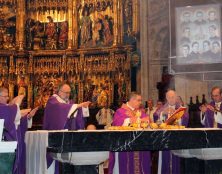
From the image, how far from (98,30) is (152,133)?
1047cm

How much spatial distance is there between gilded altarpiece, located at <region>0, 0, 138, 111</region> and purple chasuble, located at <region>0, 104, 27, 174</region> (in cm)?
623

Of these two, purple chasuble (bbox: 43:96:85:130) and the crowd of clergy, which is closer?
the crowd of clergy

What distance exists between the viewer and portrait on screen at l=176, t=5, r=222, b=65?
848 centimetres

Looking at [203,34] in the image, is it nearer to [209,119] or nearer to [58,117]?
[209,119]

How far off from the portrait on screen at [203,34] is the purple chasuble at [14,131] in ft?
10.9

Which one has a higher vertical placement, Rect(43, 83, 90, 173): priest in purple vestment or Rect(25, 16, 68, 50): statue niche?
Rect(25, 16, 68, 50): statue niche

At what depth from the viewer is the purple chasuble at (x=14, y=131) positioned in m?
7.66

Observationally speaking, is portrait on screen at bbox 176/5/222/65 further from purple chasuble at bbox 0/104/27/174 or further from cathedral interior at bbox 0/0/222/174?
cathedral interior at bbox 0/0/222/174

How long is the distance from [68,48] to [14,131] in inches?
316

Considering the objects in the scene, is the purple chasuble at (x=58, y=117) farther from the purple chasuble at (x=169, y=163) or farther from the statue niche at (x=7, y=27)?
the statue niche at (x=7, y=27)

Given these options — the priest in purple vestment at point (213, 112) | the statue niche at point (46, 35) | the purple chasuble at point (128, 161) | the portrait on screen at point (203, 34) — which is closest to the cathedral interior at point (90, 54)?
the statue niche at point (46, 35)

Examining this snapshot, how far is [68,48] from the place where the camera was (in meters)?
15.6

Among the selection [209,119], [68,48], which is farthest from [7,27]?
[209,119]

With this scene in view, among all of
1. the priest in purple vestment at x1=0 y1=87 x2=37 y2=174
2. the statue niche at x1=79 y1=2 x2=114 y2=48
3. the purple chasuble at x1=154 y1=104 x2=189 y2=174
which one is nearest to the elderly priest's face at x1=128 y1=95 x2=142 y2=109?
the purple chasuble at x1=154 y1=104 x2=189 y2=174
